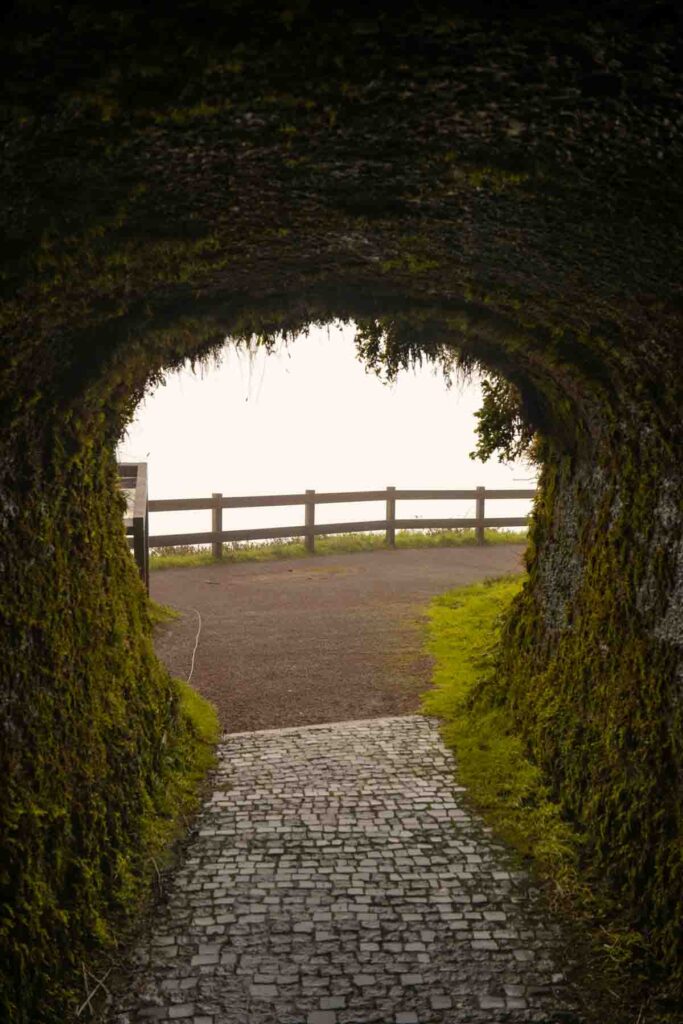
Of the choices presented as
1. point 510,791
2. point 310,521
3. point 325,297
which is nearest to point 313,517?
point 310,521

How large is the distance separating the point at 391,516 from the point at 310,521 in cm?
211

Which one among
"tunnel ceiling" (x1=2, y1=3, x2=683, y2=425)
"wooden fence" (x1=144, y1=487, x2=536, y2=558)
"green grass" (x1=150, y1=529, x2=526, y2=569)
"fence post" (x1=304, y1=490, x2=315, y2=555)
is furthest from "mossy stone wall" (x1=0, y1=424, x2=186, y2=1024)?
"fence post" (x1=304, y1=490, x2=315, y2=555)

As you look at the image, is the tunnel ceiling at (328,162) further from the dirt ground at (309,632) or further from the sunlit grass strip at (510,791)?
the dirt ground at (309,632)

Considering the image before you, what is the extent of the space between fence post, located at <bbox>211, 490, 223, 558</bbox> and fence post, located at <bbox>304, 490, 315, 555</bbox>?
6.26ft

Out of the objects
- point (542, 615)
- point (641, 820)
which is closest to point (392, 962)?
point (641, 820)

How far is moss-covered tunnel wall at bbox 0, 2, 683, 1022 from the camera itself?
2.23 metres

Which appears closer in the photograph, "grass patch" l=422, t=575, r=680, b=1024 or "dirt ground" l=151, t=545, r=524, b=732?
"grass patch" l=422, t=575, r=680, b=1024

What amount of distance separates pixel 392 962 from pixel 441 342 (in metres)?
4.29

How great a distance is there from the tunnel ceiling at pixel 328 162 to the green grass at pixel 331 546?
38.2ft

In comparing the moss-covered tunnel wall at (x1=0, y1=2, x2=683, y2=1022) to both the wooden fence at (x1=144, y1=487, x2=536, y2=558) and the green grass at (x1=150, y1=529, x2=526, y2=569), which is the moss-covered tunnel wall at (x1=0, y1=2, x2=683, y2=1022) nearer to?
the wooden fence at (x1=144, y1=487, x2=536, y2=558)

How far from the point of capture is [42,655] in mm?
4238

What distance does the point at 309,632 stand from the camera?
1086 cm

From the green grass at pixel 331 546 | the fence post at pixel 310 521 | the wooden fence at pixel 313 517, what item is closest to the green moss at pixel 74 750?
the wooden fence at pixel 313 517

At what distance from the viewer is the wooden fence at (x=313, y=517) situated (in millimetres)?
15750
